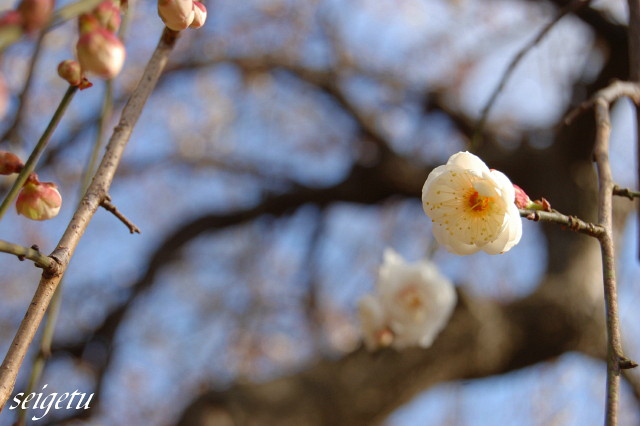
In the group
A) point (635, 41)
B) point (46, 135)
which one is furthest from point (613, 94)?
point (46, 135)

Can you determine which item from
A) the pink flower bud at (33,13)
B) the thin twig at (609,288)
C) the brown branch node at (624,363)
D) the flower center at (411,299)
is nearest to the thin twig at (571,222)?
the thin twig at (609,288)

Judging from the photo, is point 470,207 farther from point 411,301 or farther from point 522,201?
point 411,301

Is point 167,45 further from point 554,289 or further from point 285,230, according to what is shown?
point 285,230

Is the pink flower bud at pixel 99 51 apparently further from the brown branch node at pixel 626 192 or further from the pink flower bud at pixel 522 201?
the brown branch node at pixel 626 192

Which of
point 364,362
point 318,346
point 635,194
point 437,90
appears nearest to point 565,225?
point 635,194

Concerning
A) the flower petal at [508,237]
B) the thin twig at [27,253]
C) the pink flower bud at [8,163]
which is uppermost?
the pink flower bud at [8,163]

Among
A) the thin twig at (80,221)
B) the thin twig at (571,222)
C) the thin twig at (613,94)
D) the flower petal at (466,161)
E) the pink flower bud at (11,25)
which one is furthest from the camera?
the thin twig at (613,94)

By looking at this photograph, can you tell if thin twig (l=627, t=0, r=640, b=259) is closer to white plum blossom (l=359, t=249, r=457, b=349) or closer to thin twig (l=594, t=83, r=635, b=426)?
thin twig (l=594, t=83, r=635, b=426)

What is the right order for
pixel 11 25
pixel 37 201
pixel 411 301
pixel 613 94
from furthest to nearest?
pixel 411 301 → pixel 613 94 → pixel 37 201 → pixel 11 25
